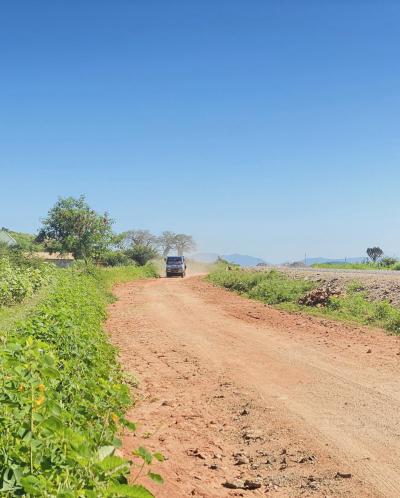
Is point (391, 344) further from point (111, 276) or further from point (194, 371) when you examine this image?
point (111, 276)

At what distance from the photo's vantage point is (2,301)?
17984mm

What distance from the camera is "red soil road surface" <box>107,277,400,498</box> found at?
5.83m

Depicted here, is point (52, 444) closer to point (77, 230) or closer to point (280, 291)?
point (280, 291)

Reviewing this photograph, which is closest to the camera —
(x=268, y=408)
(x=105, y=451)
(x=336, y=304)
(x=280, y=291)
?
(x=105, y=451)

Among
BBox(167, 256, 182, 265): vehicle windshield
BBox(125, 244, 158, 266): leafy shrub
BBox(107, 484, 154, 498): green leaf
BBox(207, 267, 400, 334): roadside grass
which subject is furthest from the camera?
BBox(125, 244, 158, 266): leafy shrub

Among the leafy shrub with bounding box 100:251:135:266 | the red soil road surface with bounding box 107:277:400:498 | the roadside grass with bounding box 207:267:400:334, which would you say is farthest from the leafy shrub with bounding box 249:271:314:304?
the leafy shrub with bounding box 100:251:135:266

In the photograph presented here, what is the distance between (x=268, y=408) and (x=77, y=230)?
202 ft

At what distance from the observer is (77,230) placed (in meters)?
67.4

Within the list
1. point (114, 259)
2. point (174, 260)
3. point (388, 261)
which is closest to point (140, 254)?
point (114, 259)

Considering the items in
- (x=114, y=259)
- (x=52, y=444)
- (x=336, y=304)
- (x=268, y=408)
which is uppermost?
(x=114, y=259)

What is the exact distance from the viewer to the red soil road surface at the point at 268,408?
5.83 metres

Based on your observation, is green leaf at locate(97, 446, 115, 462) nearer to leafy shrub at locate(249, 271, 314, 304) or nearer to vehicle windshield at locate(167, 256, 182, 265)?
leafy shrub at locate(249, 271, 314, 304)

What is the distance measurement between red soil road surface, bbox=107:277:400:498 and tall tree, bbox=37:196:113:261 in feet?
169

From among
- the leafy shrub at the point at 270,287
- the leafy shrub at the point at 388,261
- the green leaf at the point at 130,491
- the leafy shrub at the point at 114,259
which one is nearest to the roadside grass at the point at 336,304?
the leafy shrub at the point at 270,287
